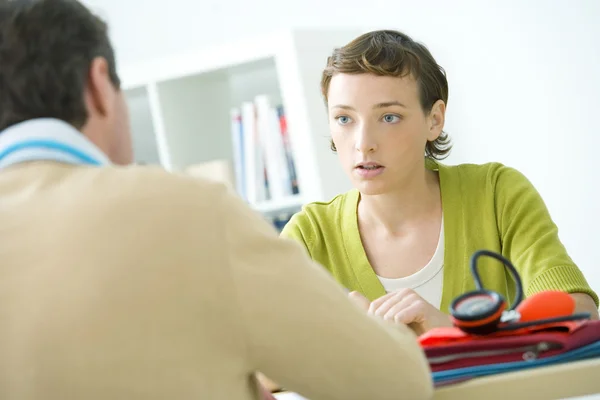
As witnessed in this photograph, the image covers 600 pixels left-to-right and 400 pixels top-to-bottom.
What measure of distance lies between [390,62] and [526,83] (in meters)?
1.22

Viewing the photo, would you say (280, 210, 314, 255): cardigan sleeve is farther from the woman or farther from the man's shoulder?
the man's shoulder

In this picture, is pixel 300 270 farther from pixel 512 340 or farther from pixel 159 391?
pixel 512 340

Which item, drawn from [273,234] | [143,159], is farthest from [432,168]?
[143,159]

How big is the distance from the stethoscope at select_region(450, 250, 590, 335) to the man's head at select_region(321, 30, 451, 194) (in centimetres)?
63

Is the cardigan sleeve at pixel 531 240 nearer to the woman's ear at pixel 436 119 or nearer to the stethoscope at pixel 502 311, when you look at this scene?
the woman's ear at pixel 436 119

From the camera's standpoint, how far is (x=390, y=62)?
169 centimetres

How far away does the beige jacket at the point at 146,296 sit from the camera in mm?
773

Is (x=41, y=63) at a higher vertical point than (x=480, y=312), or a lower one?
higher

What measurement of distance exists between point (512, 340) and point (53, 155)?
0.57 metres

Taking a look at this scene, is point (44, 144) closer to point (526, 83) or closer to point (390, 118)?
point (390, 118)

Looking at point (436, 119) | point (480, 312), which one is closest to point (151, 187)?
point (480, 312)

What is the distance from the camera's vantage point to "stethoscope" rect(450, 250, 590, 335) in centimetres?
101

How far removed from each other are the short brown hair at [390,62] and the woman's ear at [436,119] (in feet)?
0.05

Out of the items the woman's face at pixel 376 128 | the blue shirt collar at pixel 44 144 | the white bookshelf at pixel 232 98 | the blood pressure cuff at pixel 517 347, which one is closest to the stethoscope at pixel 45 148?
the blue shirt collar at pixel 44 144
